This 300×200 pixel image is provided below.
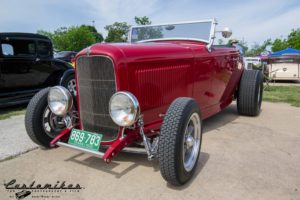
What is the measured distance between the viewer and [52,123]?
3701 mm

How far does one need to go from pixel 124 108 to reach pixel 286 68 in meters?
12.9

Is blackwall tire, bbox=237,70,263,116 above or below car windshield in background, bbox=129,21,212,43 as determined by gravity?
below

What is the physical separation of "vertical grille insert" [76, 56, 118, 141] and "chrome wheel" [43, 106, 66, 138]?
61 centimetres

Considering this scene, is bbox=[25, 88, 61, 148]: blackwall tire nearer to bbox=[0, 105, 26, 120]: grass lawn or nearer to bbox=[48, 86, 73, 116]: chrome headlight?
bbox=[48, 86, 73, 116]: chrome headlight

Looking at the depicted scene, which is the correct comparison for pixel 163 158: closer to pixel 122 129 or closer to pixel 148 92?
pixel 122 129

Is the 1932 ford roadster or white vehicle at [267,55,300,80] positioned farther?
white vehicle at [267,55,300,80]

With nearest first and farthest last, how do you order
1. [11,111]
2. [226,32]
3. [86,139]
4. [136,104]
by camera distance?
[136,104] → [86,139] → [226,32] → [11,111]

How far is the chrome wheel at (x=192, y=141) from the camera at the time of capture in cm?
287

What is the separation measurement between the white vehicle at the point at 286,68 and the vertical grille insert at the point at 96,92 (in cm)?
1189

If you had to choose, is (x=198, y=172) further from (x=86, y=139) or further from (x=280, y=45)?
(x=280, y=45)

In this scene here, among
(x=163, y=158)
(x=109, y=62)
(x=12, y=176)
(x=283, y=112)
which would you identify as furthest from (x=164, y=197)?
(x=283, y=112)

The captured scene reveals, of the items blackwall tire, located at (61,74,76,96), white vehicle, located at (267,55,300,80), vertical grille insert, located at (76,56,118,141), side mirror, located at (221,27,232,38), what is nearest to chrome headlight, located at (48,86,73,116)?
vertical grille insert, located at (76,56,118,141)

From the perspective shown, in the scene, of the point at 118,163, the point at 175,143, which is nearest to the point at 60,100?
the point at 118,163

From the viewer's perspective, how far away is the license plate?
2.83 meters
